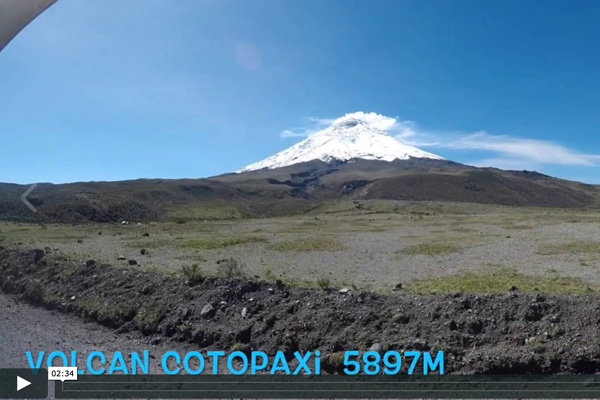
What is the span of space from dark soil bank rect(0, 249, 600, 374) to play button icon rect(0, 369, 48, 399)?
262 centimetres

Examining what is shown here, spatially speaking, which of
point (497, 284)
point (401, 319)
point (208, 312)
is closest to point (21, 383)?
point (208, 312)

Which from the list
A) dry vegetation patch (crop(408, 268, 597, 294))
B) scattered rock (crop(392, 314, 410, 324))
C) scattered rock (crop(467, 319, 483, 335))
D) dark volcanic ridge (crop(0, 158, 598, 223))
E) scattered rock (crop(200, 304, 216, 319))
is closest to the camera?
scattered rock (crop(467, 319, 483, 335))

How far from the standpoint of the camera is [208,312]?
1041cm

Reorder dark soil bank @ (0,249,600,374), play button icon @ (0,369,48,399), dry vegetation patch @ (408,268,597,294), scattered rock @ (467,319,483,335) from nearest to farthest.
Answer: play button icon @ (0,369,48,399) → dark soil bank @ (0,249,600,374) → scattered rock @ (467,319,483,335) → dry vegetation patch @ (408,268,597,294)

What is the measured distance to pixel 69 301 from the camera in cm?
1266

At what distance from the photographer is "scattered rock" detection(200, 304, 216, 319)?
10.3 metres

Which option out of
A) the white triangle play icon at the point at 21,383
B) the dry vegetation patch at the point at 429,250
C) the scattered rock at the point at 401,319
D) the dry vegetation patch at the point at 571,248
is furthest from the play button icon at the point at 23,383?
the dry vegetation patch at the point at 571,248

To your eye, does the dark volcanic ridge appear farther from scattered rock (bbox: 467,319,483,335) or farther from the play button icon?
scattered rock (bbox: 467,319,483,335)

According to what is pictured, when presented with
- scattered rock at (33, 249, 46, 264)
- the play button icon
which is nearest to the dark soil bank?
the play button icon

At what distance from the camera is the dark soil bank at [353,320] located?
7.62 m

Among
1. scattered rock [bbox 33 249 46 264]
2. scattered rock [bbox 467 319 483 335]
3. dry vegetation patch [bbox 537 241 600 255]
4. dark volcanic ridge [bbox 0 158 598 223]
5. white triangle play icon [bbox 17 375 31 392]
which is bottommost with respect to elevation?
white triangle play icon [bbox 17 375 31 392]

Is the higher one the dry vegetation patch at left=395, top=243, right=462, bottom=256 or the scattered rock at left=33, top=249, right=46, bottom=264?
the scattered rock at left=33, top=249, right=46, bottom=264

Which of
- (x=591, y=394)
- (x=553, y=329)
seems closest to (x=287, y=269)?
(x=553, y=329)

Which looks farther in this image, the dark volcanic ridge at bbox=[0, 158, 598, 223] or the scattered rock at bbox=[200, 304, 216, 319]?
the dark volcanic ridge at bbox=[0, 158, 598, 223]
